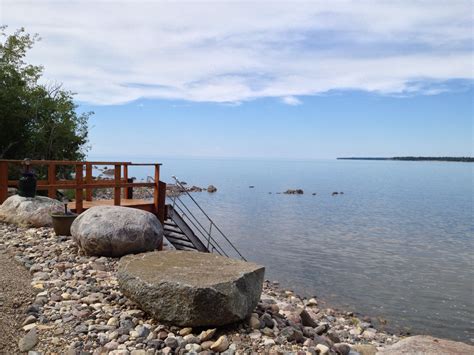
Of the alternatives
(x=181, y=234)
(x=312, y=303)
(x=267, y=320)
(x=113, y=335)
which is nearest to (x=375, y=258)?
(x=312, y=303)

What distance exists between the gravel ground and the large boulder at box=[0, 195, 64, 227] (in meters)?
2.76

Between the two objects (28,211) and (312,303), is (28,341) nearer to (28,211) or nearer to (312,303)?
(28,211)

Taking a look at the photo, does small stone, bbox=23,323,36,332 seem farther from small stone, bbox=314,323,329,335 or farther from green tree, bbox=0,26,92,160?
green tree, bbox=0,26,92,160

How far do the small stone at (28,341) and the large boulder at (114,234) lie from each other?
9.74ft

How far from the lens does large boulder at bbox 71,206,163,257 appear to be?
26.5ft

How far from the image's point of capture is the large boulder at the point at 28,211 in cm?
1045

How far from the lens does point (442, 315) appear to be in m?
13.4

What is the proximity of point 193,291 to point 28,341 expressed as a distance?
6.68ft

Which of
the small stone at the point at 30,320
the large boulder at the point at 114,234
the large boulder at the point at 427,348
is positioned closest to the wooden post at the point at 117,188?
the large boulder at the point at 114,234

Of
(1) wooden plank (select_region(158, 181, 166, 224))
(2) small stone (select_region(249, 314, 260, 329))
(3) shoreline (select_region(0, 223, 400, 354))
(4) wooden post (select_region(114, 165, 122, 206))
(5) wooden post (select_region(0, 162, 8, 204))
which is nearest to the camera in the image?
(3) shoreline (select_region(0, 223, 400, 354))

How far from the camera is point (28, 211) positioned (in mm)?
10555

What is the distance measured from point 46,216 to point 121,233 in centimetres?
361

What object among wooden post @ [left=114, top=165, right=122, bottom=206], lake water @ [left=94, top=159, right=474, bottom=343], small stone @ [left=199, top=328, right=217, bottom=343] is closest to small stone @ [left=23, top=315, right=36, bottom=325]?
small stone @ [left=199, top=328, right=217, bottom=343]

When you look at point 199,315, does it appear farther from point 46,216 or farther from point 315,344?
point 46,216
